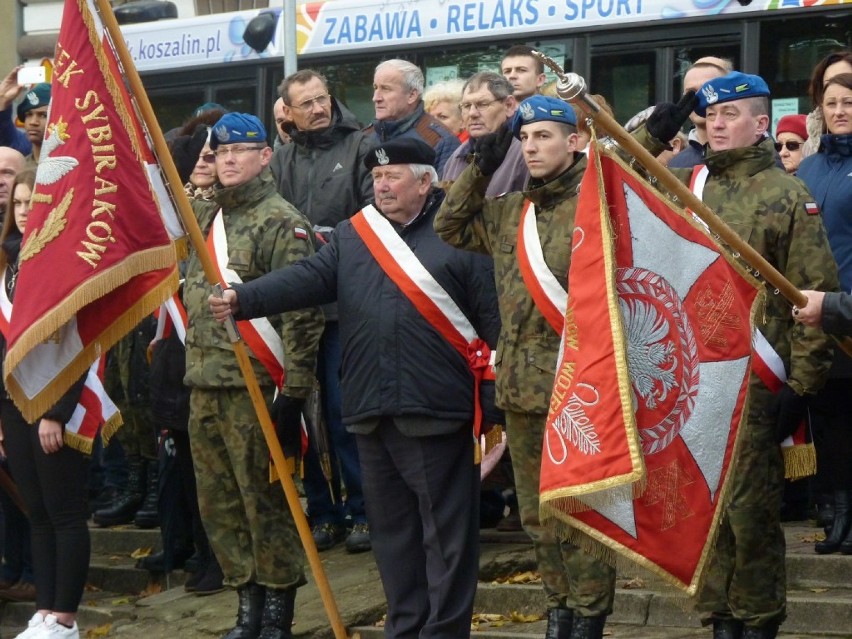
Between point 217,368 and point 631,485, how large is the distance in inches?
107

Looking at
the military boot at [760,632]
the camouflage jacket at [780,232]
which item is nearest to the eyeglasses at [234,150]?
the camouflage jacket at [780,232]

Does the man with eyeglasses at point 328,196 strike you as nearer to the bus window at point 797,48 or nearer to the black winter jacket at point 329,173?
the black winter jacket at point 329,173

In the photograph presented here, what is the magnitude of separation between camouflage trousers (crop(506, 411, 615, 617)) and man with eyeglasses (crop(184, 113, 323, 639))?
4.34 feet

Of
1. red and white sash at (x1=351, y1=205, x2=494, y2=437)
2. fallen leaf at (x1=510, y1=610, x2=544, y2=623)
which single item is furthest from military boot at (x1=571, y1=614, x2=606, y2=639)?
fallen leaf at (x1=510, y1=610, x2=544, y2=623)

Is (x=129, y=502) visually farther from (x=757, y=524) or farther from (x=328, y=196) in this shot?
(x=757, y=524)

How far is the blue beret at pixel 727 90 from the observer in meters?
6.95

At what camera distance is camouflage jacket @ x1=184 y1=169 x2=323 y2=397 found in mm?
7914

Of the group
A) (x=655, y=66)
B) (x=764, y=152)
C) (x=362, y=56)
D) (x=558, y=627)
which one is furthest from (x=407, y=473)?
(x=362, y=56)

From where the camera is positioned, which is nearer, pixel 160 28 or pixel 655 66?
pixel 655 66

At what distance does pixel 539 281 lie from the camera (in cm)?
677

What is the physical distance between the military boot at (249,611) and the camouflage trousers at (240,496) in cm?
6

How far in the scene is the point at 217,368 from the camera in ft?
26.2

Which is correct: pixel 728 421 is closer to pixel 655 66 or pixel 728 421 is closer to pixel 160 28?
pixel 655 66

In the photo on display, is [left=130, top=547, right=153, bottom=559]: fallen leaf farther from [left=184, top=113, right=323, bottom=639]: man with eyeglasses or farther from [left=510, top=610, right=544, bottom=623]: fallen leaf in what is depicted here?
[left=510, top=610, right=544, bottom=623]: fallen leaf
